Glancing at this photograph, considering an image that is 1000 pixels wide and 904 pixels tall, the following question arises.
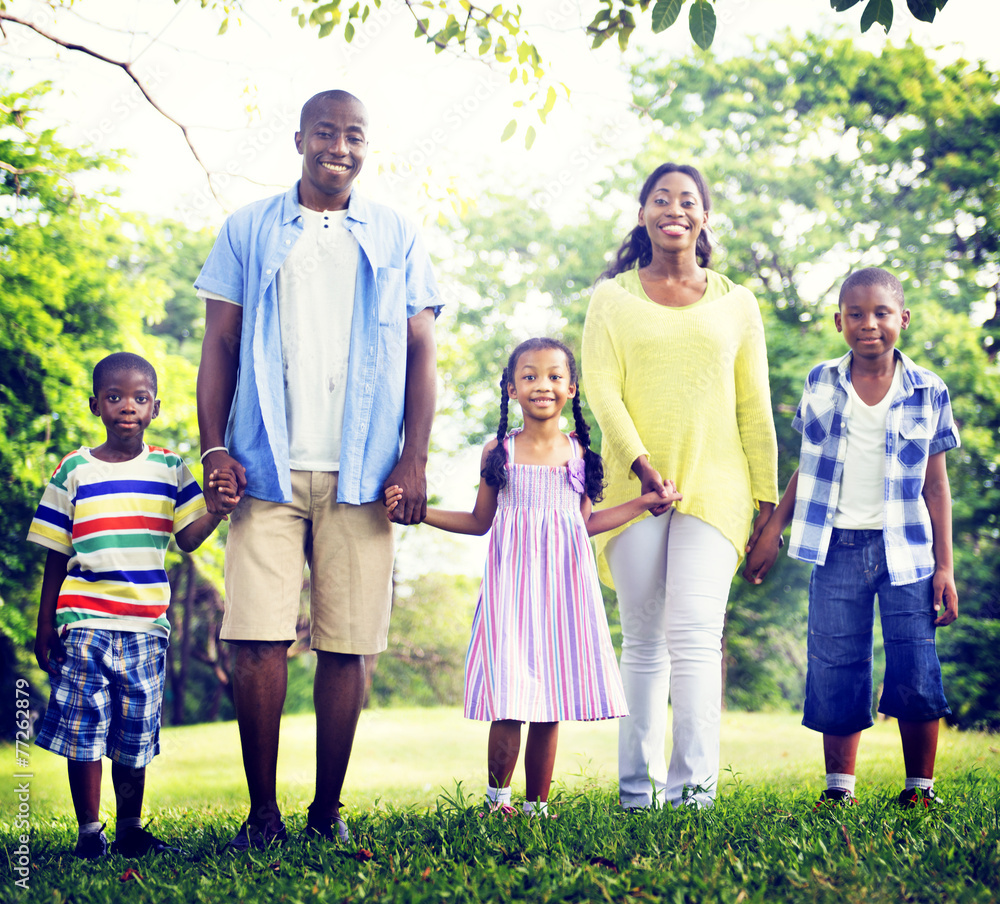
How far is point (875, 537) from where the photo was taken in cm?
339

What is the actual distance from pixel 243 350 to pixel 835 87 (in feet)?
46.4

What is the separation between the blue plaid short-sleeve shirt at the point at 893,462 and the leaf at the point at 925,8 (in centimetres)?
113

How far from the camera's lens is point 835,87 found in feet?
48.1

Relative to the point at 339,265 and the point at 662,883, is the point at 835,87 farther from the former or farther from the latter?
the point at 662,883

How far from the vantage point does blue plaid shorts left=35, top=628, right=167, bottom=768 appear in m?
3.14

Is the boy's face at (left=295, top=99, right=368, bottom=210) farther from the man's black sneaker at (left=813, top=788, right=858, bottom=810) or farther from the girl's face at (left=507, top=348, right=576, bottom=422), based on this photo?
the man's black sneaker at (left=813, top=788, right=858, bottom=810)

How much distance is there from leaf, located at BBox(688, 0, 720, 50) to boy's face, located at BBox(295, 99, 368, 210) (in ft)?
3.95

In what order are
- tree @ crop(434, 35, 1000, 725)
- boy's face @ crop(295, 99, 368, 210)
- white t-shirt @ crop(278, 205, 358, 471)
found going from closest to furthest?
1. white t-shirt @ crop(278, 205, 358, 471)
2. boy's face @ crop(295, 99, 368, 210)
3. tree @ crop(434, 35, 1000, 725)

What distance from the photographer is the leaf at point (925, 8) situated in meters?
3.02

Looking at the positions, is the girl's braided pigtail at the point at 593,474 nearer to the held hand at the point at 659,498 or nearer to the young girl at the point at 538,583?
the young girl at the point at 538,583

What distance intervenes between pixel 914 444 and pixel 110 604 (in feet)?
9.57

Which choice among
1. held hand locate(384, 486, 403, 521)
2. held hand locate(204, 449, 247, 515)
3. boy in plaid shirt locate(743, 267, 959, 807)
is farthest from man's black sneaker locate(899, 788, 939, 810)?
held hand locate(204, 449, 247, 515)

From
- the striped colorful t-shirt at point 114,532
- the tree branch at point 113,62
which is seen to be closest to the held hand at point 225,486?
the striped colorful t-shirt at point 114,532

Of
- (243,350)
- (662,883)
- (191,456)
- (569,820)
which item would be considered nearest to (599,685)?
(569,820)
